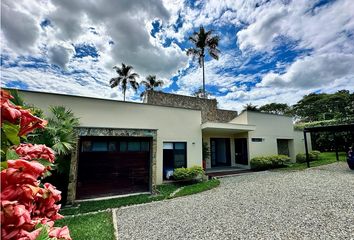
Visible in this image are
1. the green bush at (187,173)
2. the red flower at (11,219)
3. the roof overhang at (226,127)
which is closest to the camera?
the red flower at (11,219)

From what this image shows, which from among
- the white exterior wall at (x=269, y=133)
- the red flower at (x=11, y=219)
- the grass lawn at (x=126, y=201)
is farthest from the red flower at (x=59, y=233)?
the white exterior wall at (x=269, y=133)

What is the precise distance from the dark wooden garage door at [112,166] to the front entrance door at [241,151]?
30.5ft

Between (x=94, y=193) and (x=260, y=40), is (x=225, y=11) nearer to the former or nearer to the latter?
(x=260, y=40)

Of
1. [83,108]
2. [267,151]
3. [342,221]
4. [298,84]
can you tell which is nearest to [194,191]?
[342,221]

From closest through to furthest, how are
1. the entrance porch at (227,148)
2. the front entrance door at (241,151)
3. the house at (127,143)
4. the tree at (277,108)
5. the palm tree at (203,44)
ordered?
the house at (127,143) → the entrance porch at (227,148) → the front entrance door at (241,151) → the palm tree at (203,44) → the tree at (277,108)

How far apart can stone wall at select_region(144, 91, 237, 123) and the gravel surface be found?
442 inches

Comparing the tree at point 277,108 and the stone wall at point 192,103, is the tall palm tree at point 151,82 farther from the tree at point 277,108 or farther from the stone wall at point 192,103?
the tree at point 277,108

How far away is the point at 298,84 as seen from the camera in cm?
2198

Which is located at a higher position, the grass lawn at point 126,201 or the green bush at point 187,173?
the green bush at point 187,173

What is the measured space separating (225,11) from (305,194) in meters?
8.72

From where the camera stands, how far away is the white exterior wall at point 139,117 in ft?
28.4

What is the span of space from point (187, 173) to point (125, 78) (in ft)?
72.3

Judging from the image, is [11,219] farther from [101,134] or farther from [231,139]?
[231,139]

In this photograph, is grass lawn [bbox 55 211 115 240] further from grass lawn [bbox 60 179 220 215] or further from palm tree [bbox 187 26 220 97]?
palm tree [bbox 187 26 220 97]
